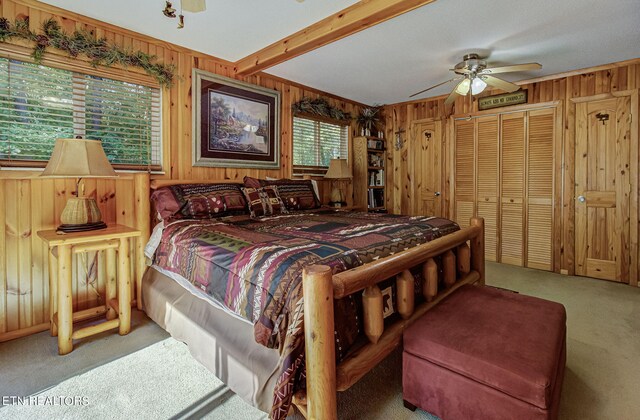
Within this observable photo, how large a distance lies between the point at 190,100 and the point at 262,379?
A: 2.69 meters

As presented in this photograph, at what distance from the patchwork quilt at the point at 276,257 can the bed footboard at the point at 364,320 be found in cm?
8

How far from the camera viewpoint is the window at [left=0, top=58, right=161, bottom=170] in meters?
2.19

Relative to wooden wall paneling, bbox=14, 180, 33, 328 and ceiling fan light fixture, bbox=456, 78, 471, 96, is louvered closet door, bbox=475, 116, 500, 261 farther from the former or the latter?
wooden wall paneling, bbox=14, 180, 33, 328

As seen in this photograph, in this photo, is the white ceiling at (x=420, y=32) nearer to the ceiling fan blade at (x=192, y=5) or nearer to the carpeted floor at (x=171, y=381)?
the ceiling fan blade at (x=192, y=5)

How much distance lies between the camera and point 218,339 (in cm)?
168

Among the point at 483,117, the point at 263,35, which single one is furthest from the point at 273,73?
the point at 483,117

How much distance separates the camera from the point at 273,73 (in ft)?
12.3

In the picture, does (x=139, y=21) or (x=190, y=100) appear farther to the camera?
(x=190, y=100)

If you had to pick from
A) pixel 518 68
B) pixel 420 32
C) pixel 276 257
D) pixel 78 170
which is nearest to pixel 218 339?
pixel 276 257

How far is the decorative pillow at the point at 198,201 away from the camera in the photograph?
2518 millimetres

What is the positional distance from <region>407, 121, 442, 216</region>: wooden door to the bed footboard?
10.0ft

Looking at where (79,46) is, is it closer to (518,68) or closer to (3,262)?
(3,262)

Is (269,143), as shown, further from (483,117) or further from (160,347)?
(483,117)

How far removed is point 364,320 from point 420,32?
2.48m
